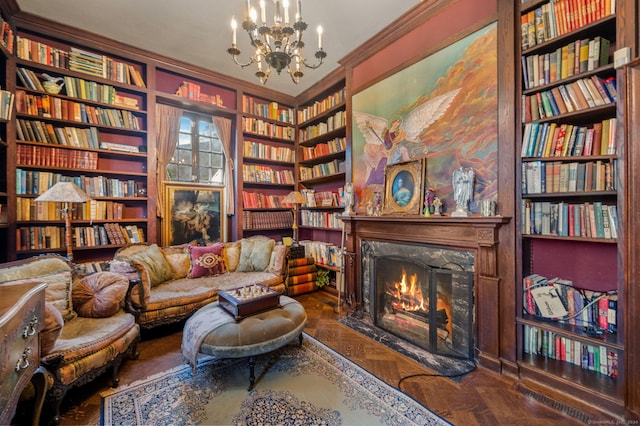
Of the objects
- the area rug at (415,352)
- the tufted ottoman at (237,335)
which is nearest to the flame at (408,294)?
the area rug at (415,352)

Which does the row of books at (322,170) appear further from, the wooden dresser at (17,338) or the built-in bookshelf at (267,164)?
the wooden dresser at (17,338)

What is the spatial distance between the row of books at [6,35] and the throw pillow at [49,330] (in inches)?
113

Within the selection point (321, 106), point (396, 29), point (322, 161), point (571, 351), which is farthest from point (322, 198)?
point (571, 351)

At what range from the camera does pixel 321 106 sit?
430 centimetres

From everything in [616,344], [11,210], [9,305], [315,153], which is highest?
[315,153]

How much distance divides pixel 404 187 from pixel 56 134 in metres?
4.05

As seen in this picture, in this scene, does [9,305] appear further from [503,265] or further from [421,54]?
[421,54]

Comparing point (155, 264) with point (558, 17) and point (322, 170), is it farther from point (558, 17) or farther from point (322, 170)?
point (558, 17)

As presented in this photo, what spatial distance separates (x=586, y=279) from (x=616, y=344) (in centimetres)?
46

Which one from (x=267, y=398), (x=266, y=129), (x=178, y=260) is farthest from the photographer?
(x=266, y=129)

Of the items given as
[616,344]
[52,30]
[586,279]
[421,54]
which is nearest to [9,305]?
[616,344]

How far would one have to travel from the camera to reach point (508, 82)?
2094 mm

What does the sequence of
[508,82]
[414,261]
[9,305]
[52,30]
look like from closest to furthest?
1. [9,305]
2. [508,82]
3. [414,261]
4. [52,30]

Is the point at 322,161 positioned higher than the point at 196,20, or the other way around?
the point at 196,20
